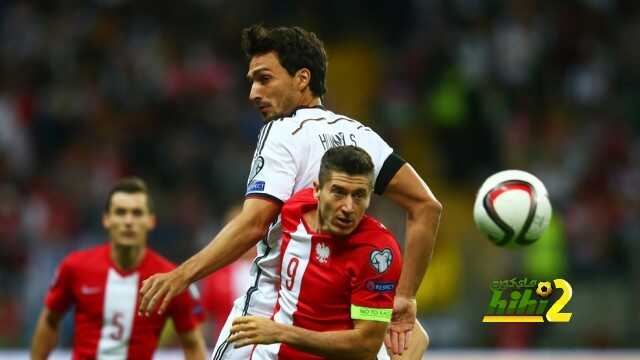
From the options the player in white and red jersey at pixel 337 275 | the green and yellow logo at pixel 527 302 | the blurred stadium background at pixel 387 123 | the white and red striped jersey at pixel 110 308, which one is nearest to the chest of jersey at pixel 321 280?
the player in white and red jersey at pixel 337 275

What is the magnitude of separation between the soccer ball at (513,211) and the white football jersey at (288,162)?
45 cm

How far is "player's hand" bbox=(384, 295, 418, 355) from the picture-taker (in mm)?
5457

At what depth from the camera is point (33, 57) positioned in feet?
49.0

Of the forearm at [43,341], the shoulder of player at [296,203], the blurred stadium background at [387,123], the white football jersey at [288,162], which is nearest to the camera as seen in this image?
the shoulder of player at [296,203]

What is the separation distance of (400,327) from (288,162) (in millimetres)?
830

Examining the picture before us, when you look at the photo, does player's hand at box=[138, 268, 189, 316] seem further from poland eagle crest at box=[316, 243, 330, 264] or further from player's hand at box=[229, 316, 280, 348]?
poland eagle crest at box=[316, 243, 330, 264]

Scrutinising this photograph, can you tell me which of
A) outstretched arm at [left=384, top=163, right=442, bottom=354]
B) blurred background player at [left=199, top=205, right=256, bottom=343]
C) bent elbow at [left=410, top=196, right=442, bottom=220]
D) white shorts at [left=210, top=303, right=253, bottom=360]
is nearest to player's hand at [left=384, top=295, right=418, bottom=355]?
outstretched arm at [left=384, top=163, right=442, bottom=354]

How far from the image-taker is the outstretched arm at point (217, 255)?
487cm

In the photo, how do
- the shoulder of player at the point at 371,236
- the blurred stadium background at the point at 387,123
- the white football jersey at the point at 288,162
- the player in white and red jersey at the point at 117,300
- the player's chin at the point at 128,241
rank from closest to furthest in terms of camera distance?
the shoulder of player at the point at 371,236 < the white football jersey at the point at 288,162 < the player in white and red jersey at the point at 117,300 < the player's chin at the point at 128,241 < the blurred stadium background at the point at 387,123

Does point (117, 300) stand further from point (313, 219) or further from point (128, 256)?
point (313, 219)

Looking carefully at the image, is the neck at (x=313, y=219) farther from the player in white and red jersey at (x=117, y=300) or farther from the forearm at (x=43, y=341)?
the forearm at (x=43, y=341)

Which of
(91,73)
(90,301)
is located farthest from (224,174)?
(90,301)

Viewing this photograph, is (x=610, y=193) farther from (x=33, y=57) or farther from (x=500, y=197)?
(x=500, y=197)

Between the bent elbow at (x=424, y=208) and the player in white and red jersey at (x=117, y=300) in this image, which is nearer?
the bent elbow at (x=424, y=208)
